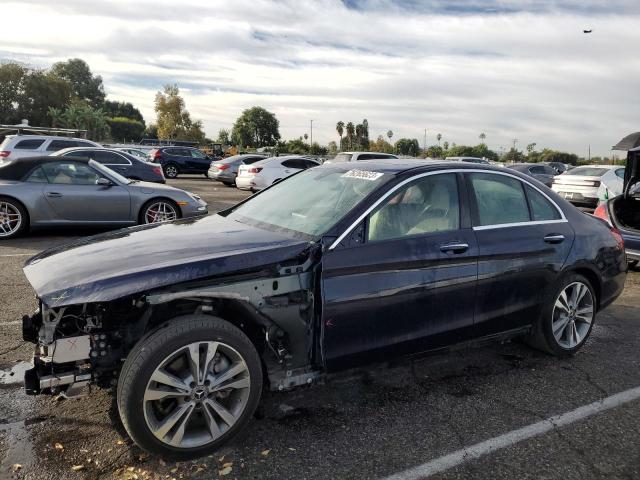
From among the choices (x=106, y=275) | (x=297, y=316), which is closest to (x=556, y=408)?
(x=297, y=316)

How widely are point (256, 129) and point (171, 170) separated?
83218 millimetres

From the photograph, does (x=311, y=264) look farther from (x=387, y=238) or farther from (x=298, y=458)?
(x=298, y=458)

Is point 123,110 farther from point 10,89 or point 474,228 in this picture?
point 474,228

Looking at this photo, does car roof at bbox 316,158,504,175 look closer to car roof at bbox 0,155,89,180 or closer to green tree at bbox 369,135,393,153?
car roof at bbox 0,155,89,180

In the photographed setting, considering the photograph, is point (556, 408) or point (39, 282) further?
point (556, 408)

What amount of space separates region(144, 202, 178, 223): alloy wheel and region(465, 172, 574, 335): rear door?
6.27 metres

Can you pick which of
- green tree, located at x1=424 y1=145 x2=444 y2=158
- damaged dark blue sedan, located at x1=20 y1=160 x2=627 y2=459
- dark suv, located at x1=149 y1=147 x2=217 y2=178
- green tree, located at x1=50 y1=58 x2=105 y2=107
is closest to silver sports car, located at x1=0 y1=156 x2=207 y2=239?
damaged dark blue sedan, located at x1=20 y1=160 x2=627 y2=459

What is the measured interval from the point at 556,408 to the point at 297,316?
74.0 inches

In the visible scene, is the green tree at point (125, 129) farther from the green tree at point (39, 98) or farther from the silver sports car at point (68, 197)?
the silver sports car at point (68, 197)

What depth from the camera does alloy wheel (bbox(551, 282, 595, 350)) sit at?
4.08 metres

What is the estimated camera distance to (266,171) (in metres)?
17.4

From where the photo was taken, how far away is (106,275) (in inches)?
103

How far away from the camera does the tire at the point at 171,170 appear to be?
84.3 ft

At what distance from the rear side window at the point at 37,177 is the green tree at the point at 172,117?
6469 centimetres
